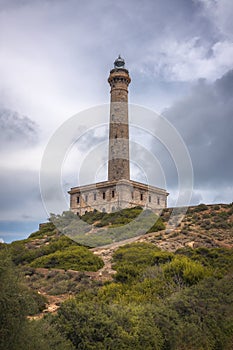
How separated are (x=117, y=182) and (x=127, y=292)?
93.8ft

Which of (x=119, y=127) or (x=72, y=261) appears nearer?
(x=72, y=261)

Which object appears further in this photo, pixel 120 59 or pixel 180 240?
pixel 120 59

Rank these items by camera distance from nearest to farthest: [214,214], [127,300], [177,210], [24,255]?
[127,300]
[24,255]
[214,214]
[177,210]

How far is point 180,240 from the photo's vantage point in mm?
29844

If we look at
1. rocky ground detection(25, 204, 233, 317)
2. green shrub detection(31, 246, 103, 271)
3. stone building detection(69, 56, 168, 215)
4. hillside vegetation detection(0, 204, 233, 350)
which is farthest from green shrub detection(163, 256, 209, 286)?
stone building detection(69, 56, 168, 215)

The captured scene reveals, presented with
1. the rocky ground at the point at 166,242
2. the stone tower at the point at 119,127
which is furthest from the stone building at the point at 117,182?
the rocky ground at the point at 166,242

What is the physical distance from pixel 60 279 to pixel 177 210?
21896 millimetres

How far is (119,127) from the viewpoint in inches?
1903

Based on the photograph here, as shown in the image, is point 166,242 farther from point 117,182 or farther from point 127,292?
point 117,182

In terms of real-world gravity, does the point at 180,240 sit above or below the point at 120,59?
below

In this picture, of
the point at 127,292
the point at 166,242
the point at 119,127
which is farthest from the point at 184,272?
the point at 119,127

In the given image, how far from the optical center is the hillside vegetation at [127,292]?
35.9ft

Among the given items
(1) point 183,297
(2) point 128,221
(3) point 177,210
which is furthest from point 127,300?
(3) point 177,210

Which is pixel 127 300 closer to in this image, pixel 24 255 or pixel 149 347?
pixel 149 347
